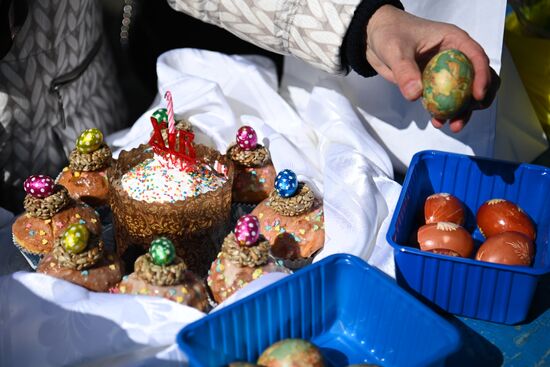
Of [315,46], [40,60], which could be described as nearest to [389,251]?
[315,46]

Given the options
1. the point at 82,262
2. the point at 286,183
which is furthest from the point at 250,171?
the point at 82,262

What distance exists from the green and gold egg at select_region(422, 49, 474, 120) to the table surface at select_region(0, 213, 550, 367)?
0.34 meters

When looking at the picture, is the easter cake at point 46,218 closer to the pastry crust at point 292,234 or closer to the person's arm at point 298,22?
the pastry crust at point 292,234

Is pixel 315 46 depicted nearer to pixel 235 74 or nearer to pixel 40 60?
pixel 235 74

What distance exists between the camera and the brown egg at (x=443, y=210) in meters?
1.17

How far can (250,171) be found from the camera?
1250mm

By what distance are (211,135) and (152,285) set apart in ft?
1.56

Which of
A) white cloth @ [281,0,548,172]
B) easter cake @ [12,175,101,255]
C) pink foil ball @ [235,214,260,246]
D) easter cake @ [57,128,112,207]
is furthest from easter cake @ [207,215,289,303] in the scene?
white cloth @ [281,0,548,172]

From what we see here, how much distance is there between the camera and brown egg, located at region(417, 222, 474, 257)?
1.08 metres

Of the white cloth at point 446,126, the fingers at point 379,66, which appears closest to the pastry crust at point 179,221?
the fingers at point 379,66

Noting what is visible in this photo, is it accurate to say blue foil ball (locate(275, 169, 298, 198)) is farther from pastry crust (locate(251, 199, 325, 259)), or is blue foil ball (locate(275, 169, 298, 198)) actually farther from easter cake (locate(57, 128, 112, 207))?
easter cake (locate(57, 128, 112, 207))

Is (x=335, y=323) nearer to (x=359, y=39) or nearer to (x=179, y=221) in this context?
(x=179, y=221)

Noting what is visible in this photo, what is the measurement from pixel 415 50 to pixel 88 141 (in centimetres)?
58

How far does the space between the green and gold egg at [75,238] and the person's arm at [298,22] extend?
555 mm
